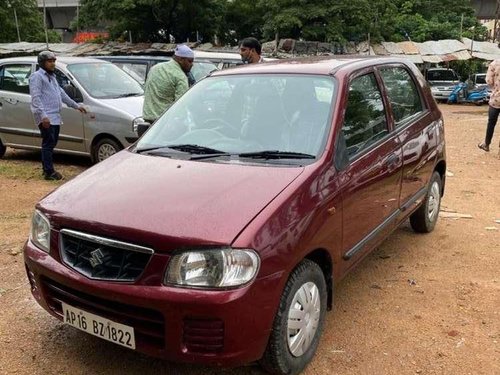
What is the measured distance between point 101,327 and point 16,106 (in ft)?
21.8

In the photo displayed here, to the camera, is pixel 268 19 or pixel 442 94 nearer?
pixel 442 94

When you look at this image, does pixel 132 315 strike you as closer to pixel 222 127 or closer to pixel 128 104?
pixel 222 127

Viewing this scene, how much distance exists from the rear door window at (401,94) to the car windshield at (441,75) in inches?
933

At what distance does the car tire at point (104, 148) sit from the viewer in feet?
24.3

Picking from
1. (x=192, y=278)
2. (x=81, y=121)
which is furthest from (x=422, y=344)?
(x=81, y=121)

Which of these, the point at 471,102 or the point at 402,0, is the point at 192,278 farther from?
the point at 402,0

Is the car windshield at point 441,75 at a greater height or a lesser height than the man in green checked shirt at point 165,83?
lesser

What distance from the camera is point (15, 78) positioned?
8.36 meters

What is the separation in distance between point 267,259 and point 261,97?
1484 mm

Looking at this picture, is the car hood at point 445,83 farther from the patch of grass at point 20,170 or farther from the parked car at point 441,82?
the patch of grass at point 20,170

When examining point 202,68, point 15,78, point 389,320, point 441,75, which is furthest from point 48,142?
point 441,75

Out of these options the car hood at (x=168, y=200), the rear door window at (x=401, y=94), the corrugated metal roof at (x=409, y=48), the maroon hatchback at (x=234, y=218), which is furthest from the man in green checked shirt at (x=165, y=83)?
the corrugated metal roof at (x=409, y=48)

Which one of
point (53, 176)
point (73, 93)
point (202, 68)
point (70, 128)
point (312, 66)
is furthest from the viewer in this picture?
point (202, 68)

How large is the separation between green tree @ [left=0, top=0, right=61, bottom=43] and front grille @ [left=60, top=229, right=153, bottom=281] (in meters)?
38.5
